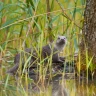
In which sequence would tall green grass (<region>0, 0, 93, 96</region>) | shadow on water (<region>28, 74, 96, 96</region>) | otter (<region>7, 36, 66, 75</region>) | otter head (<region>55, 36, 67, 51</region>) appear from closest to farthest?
shadow on water (<region>28, 74, 96, 96</region>) → tall green grass (<region>0, 0, 93, 96</region>) → otter (<region>7, 36, 66, 75</region>) → otter head (<region>55, 36, 67, 51</region>)

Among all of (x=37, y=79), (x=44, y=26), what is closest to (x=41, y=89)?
(x=37, y=79)

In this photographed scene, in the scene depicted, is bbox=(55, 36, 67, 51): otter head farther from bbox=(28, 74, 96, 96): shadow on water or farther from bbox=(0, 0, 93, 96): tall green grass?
bbox=(28, 74, 96, 96): shadow on water

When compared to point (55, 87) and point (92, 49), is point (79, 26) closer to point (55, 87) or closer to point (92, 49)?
point (92, 49)

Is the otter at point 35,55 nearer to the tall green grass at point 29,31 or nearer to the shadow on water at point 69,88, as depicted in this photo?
the tall green grass at point 29,31

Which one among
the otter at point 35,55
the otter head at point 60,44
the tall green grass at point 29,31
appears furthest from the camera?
the otter head at point 60,44

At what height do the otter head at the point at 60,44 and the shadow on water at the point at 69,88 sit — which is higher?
the otter head at the point at 60,44

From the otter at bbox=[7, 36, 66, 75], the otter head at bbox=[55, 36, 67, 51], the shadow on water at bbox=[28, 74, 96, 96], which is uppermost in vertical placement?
the otter head at bbox=[55, 36, 67, 51]

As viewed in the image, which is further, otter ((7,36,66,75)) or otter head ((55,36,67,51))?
otter head ((55,36,67,51))

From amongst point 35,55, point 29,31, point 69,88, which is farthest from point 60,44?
point 69,88

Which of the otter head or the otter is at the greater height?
the otter head

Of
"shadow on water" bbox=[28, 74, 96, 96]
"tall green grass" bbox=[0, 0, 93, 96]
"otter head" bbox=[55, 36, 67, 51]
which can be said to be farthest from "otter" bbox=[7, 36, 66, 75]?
"shadow on water" bbox=[28, 74, 96, 96]

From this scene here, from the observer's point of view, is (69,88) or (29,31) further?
(29,31)

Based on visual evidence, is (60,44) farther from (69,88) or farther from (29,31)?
(69,88)

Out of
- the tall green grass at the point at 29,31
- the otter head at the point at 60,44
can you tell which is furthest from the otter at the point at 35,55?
the tall green grass at the point at 29,31
